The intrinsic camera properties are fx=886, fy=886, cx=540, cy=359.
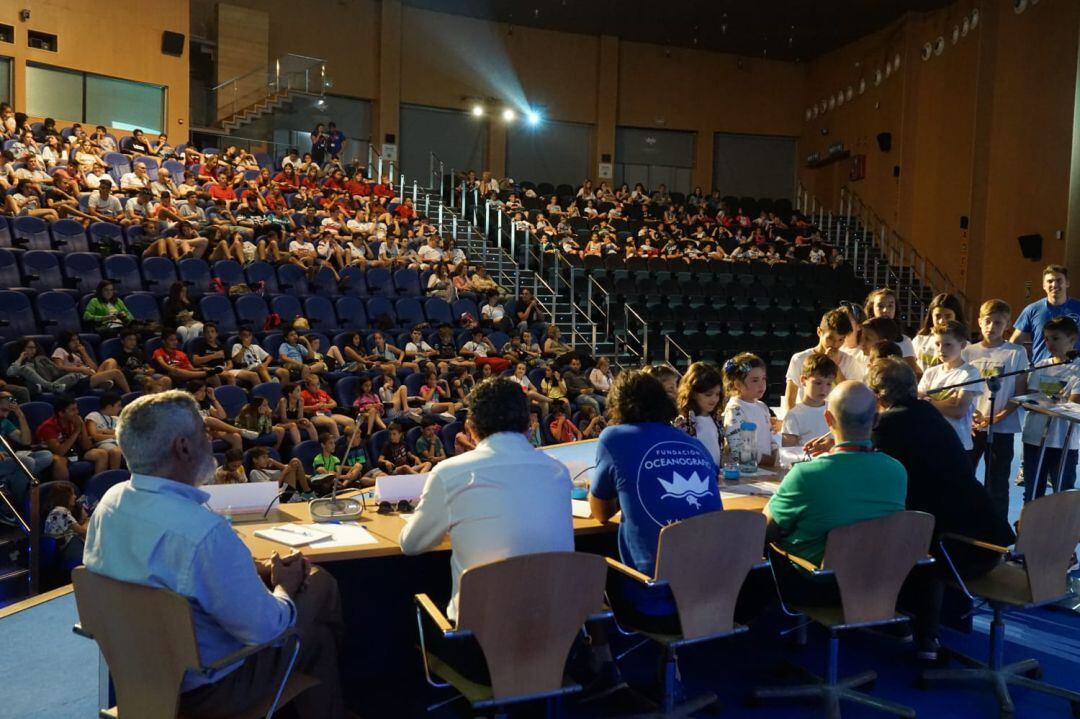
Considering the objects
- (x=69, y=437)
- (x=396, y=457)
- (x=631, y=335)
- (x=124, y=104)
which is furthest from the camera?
(x=124, y=104)

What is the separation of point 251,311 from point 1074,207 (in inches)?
421

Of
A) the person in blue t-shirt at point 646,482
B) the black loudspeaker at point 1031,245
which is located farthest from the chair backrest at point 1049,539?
the black loudspeaker at point 1031,245

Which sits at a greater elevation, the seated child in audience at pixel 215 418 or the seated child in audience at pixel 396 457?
the seated child in audience at pixel 215 418

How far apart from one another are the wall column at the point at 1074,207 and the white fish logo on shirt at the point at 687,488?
11.0 meters

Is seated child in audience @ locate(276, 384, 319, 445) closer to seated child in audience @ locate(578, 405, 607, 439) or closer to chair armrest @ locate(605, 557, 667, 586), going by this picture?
seated child in audience @ locate(578, 405, 607, 439)

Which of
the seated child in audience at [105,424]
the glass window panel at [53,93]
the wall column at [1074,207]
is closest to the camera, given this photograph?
the seated child in audience at [105,424]

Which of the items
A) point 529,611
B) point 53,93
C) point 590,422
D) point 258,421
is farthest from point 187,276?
point 529,611

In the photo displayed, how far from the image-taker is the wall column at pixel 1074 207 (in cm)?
1176

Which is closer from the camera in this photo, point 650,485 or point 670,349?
point 650,485

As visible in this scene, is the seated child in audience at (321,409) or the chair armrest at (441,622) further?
the seated child in audience at (321,409)

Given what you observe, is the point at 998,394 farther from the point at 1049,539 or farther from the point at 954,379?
the point at 1049,539

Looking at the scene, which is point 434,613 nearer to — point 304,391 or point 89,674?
point 89,674

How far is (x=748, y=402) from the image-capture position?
4227mm

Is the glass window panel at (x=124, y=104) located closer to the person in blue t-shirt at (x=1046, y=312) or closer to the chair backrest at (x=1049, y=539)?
the person in blue t-shirt at (x=1046, y=312)
